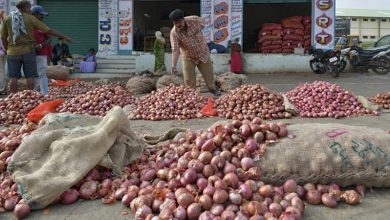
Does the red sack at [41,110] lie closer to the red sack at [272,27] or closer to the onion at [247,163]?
the onion at [247,163]

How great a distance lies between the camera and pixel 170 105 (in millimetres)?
6098

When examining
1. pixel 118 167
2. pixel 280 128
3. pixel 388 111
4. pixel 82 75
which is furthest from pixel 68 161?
pixel 82 75

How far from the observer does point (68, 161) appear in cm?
288

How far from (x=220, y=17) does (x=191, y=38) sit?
27.9ft

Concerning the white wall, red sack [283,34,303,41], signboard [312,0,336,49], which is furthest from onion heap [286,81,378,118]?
red sack [283,34,303,41]

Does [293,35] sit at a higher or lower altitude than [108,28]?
lower

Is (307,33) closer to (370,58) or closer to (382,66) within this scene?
(370,58)

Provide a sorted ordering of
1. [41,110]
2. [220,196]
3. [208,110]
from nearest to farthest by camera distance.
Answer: [220,196]
[41,110]
[208,110]

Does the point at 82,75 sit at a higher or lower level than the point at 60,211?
higher

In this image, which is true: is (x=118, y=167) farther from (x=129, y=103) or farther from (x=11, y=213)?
(x=129, y=103)

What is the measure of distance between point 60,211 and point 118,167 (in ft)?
1.69

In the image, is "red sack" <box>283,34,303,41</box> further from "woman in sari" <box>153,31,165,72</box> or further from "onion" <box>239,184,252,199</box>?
"onion" <box>239,184,252,199</box>

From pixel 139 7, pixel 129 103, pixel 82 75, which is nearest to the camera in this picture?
pixel 129 103

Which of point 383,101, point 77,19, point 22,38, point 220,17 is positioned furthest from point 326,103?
point 77,19
